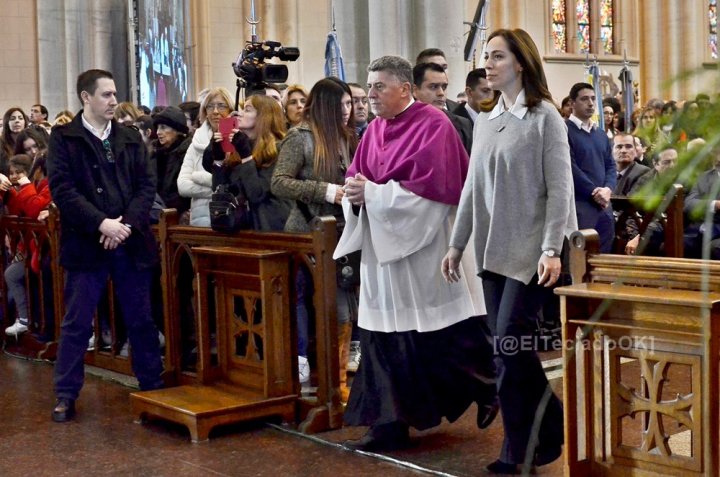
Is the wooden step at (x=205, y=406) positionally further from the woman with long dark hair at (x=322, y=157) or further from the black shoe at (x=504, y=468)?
the black shoe at (x=504, y=468)

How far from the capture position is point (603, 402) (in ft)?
11.7

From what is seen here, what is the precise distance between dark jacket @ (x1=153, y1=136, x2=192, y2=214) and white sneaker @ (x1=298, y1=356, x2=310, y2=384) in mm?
1706

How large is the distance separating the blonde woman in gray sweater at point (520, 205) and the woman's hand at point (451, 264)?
0.15 metres

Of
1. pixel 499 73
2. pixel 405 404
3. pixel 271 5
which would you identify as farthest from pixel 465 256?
pixel 271 5

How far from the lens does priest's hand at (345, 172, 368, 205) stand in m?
4.62

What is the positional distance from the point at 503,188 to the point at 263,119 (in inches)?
88.2

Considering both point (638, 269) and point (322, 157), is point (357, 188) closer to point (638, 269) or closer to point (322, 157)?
point (322, 157)

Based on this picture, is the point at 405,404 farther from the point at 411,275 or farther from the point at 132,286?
the point at 132,286

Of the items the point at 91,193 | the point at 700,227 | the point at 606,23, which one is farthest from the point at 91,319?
the point at 606,23

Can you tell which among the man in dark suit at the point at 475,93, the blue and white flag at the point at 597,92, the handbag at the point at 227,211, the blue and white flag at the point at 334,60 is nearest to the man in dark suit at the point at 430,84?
the man in dark suit at the point at 475,93

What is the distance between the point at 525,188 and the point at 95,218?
97.1 inches

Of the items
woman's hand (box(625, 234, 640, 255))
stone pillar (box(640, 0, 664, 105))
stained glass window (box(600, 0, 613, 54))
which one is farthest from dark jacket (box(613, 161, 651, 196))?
stained glass window (box(600, 0, 613, 54))

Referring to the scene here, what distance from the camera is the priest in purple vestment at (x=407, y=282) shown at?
15.0 ft

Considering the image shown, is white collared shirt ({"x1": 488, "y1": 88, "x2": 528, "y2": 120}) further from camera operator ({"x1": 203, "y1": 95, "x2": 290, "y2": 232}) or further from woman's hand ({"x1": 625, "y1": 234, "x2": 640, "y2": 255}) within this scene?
woman's hand ({"x1": 625, "y1": 234, "x2": 640, "y2": 255})
